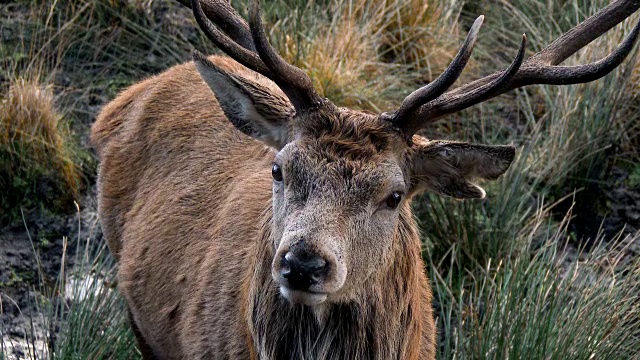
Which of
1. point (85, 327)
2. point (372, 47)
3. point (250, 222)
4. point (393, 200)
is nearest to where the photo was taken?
point (393, 200)

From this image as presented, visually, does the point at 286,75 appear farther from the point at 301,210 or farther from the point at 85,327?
the point at 85,327

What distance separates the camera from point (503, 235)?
7.25 m

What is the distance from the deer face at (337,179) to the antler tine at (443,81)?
4.0 inches

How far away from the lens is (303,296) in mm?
4016

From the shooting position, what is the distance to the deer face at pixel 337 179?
3994mm

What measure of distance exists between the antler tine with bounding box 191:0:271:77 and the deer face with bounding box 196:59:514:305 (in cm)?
10

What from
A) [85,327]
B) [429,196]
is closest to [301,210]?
[85,327]

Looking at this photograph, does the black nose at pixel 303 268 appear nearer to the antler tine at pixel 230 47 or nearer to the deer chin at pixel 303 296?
the deer chin at pixel 303 296

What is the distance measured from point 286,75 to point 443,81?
0.67 metres

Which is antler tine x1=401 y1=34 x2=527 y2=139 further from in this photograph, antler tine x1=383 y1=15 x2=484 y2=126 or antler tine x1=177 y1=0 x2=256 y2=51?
antler tine x1=177 y1=0 x2=256 y2=51

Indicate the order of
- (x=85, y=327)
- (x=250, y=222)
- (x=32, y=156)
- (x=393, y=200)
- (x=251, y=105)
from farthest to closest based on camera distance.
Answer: (x=32, y=156) → (x=85, y=327) → (x=250, y=222) → (x=251, y=105) → (x=393, y=200)

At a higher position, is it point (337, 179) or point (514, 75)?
point (514, 75)

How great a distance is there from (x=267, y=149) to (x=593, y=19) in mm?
1748

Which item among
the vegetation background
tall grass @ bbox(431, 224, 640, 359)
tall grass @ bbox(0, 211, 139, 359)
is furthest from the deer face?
tall grass @ bbox(0, 211, 139, 359)
